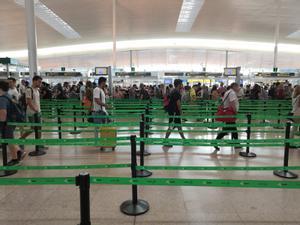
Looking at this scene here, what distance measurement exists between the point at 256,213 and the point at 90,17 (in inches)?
647

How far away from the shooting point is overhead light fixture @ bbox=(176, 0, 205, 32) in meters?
14.2

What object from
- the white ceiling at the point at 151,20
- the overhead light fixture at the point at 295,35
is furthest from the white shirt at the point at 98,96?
the overhead light fixture at the point at 295,35

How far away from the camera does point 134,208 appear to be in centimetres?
308

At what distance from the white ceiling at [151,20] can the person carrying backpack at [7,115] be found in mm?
10583

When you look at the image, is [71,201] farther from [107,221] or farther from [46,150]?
[46,150]

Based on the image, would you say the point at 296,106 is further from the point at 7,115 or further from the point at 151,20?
the point at 151,20

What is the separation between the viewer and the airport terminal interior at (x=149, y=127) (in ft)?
9.82

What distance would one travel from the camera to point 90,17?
639 inches

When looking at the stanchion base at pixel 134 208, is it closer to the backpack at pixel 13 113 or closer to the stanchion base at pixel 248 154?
the backpack at pixel 13 113

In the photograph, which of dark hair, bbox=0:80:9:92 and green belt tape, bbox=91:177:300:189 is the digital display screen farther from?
green belt tape, bbox=91:177:300:189

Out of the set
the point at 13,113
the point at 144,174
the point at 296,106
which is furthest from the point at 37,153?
the point at 296,106

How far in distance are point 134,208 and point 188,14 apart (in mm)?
16129

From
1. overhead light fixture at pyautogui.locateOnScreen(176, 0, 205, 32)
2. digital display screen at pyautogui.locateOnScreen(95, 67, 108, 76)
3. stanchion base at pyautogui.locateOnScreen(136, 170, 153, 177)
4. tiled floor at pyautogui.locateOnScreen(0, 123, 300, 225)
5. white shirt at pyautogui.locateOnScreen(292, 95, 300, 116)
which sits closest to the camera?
tiled floor at pyautogui.locateOnScreen(0, 123, 300, 225)

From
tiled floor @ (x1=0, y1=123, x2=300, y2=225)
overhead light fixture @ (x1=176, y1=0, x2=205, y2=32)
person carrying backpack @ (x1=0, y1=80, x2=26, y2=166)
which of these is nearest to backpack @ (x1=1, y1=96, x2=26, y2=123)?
person carrying backpack @ (x1=0, y1=80, x2=26, y2=166)
